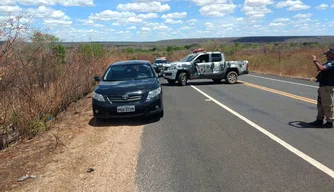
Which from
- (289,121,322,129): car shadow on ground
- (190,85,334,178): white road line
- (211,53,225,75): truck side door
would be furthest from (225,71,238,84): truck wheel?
(289,121,322,129): car shadow on ground

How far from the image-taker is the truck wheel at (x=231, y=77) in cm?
1953

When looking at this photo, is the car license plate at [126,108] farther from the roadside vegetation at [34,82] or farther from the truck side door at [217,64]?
the truck side door at [217,64]

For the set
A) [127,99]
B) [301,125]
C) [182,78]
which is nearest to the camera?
[301,125]

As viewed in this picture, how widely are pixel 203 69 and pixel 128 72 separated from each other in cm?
Answer: 1001

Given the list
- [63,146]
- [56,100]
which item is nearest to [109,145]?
[63,146]

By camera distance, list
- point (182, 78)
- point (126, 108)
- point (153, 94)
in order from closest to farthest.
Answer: point (126, 108) < point (153, 94) < point (182, 78)

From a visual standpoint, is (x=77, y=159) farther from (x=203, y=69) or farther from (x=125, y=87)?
(x=203, y=69)

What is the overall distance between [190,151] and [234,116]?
3517mm

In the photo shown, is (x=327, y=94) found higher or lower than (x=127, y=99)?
higher

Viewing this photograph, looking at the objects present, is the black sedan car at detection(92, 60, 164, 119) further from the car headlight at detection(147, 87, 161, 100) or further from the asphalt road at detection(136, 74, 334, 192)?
the asphalt road at detection(136, 74, 334, 192)

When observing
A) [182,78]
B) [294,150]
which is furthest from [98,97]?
[182,78]

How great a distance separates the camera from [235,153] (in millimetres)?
5734

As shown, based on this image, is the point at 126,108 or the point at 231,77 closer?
the point at 126,108

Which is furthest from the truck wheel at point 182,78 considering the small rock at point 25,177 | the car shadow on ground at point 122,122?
the small rock at point 25,177
